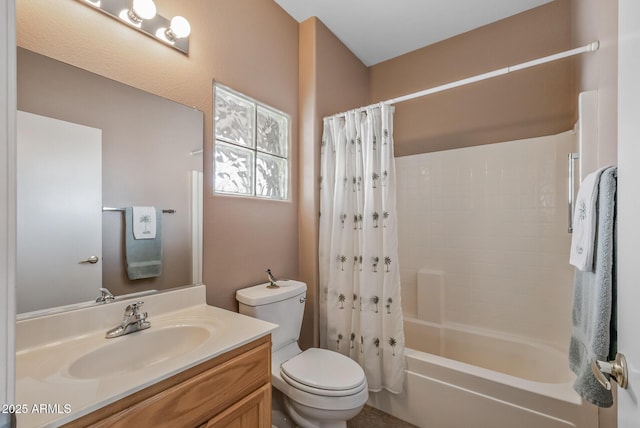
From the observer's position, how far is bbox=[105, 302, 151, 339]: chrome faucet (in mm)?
1079

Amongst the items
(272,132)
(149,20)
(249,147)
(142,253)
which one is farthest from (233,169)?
(149,20)

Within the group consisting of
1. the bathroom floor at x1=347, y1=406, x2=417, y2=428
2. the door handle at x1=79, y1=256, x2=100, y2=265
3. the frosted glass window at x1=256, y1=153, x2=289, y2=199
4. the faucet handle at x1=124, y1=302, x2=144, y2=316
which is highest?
the frosted glass window at x1=256, y1=153, x2=289, y2=199

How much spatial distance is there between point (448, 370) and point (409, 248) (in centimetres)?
112

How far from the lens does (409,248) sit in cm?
256

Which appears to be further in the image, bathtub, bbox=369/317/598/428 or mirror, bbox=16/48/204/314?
bathtub, bbox=369/317/598/428

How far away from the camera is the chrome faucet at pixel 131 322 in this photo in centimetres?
108

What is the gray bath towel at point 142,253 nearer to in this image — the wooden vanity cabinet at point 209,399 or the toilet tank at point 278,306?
the toilet tank at point 278,306

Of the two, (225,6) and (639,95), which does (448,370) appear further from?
(225,6)

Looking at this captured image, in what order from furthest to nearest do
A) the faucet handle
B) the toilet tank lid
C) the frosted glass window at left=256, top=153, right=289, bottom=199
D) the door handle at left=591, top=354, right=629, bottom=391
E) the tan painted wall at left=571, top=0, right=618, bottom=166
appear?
the frosted glass window at left=256, top=153, right=289, bottom=199 < the toilet tank lid < the faucet handle < the tan painted wall at left=571, top=0, right=618, bottom=166 < the door handle at left=591, top=354, right=629, bottom=391

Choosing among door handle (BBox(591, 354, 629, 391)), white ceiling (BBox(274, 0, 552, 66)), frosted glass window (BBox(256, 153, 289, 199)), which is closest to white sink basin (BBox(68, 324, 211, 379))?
frosted glass window (BBox(256, 153, 289, 199))

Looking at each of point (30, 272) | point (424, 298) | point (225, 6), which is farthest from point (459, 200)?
point (30, 272)

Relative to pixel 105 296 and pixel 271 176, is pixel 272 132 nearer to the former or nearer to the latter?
pixel 271 176

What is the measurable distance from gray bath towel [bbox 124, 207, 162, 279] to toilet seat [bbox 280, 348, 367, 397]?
831 mm

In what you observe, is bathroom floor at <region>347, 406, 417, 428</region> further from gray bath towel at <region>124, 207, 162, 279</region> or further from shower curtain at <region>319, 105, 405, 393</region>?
gray bath towel at <region>124, 207, 162, 279</region>
